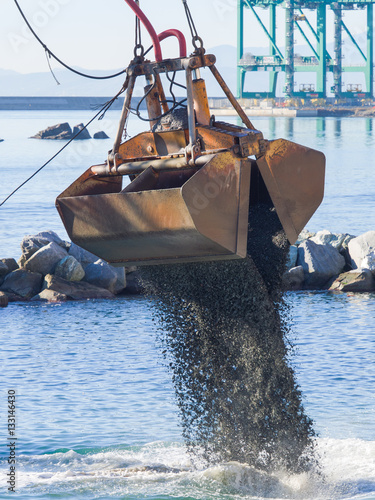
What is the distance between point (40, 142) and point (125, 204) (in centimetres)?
9790

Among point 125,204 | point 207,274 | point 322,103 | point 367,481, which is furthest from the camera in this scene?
point 322,103

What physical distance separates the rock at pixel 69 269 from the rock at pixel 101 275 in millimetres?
224

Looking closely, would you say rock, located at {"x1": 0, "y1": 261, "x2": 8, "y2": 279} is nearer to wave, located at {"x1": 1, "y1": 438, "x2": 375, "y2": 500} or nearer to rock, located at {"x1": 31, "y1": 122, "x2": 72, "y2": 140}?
wave, located at {"x1": 1, "y1": 438, "x2": 375, "y2": 500}

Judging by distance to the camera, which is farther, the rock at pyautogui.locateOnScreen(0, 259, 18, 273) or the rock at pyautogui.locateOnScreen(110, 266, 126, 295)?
the rock at pyautogui.locateOnScreen(0, 259, 18, 273)

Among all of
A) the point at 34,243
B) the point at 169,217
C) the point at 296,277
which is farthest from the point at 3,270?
the point at 169,217

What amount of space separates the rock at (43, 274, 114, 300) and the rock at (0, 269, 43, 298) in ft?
0.72

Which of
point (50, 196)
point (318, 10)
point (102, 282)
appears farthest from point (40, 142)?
point (102, 282)

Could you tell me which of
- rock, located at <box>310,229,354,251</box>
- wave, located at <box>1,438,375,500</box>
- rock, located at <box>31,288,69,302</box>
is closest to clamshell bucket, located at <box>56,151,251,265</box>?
wave, located at <box>1,438,375,500</box>

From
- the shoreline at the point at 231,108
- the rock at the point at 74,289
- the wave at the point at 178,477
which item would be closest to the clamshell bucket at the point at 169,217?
the wave at the point at 178,477

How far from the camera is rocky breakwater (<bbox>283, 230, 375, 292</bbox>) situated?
1991cm

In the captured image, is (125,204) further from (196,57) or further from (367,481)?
(367,481)

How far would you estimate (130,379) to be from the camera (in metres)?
13.6

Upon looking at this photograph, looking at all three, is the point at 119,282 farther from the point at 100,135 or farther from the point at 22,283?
the point at 100,135

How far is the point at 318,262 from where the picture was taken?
66.4 feet
